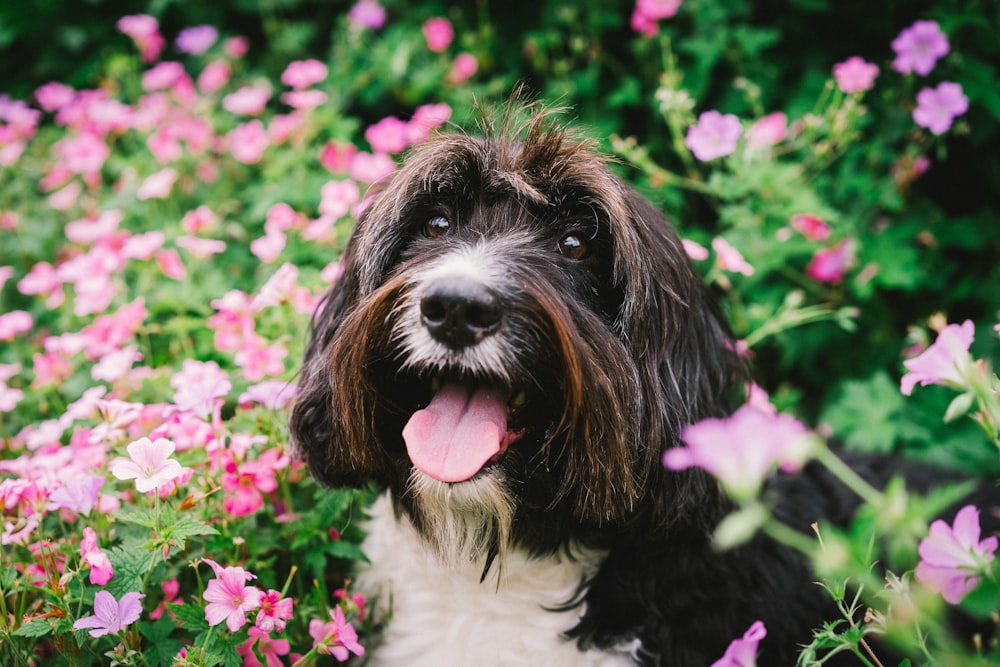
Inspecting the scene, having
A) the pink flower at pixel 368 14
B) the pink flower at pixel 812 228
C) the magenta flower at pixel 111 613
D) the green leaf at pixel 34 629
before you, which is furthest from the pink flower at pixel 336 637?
the pink flower at pixel 368 14

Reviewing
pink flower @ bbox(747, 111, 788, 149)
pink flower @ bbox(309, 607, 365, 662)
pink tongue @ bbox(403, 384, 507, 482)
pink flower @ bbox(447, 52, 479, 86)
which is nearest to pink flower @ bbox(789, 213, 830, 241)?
pink flower @ bbox(747, 111, 788, 149)

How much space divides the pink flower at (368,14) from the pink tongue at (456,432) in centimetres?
274

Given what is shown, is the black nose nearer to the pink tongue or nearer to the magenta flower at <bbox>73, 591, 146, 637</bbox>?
the pink tongue

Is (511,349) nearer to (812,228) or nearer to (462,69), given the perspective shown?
(812,228)

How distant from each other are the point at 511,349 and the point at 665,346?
48cm

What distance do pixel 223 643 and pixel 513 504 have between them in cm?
70

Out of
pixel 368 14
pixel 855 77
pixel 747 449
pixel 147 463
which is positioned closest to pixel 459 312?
pixel 147 463

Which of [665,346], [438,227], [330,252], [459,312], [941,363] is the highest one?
[941,363]

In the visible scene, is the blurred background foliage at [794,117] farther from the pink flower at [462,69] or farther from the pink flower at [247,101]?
the pink flower at [247,101]

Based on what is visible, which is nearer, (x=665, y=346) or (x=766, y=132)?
(x=665, y=346)

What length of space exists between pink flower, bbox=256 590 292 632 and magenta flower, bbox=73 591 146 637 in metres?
0.25

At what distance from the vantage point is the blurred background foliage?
3014 millimetres

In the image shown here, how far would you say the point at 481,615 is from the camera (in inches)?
82.1

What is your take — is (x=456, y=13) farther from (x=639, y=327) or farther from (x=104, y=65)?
(x=639, y=327)
